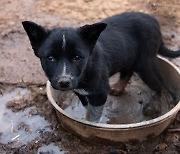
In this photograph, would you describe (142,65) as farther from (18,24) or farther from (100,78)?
(18,24)

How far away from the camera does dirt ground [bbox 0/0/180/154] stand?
4.94 m

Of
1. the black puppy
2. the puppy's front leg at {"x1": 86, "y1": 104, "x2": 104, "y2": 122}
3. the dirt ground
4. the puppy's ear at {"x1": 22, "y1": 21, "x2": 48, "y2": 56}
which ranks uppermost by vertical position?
the puppy's ear at {"x1": 22, "y1": 21, "x2": 48, "y2": 56}

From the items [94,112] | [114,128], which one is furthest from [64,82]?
[94,112]

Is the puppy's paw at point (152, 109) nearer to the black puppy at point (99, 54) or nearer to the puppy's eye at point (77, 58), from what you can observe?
the black puppy at point (99, 54)

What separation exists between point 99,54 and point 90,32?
56 centimetres

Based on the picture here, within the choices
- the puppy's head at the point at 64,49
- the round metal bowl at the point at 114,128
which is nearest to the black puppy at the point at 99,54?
the puppy's head at the point at 64,49

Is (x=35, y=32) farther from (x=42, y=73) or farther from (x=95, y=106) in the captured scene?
(x=42, y=73)

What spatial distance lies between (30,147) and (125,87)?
1.76 metres

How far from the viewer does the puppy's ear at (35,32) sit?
12.8ft

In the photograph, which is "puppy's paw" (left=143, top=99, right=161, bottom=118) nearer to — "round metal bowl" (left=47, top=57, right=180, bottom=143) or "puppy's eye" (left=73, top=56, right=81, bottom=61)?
"round metal bowl" (left=47, top=57, right=180, bottom=143)

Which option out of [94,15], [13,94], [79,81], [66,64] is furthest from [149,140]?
[94,15]

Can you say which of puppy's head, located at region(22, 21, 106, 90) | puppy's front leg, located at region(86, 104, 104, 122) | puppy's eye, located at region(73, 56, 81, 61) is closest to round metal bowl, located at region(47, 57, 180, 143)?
puppy's front leg, located at region(86, 104, 104, 122)

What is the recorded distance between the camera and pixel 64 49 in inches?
150

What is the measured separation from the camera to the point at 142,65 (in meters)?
5.02
